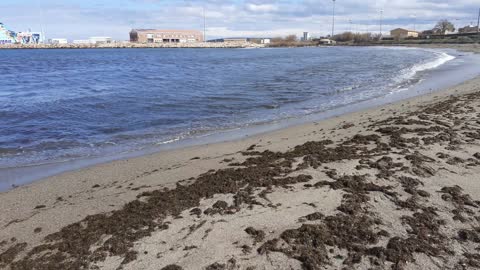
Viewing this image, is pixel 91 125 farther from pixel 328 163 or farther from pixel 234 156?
pixel 328 163

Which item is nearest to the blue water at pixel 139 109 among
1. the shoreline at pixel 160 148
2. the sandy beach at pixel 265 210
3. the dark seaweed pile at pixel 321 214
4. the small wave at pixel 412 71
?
the shoreline at pixel 160 148

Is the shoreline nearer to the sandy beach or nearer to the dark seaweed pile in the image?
the sandy beach

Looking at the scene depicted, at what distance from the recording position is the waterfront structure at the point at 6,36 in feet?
538

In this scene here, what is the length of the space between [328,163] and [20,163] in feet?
21.9

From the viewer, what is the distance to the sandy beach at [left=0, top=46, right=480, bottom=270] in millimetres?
4090

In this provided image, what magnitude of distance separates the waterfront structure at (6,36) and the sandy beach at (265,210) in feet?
617

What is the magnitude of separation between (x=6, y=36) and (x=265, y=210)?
194175 mm

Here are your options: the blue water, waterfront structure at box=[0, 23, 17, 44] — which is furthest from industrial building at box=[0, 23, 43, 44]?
the blue water

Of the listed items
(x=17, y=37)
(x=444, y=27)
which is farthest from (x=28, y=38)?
(x=444, y=27)

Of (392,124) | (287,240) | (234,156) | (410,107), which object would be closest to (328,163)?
(234,156)

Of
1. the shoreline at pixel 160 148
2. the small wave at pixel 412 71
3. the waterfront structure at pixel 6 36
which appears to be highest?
the waterfront structure at pixel 6 36

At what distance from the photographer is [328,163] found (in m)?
6.99

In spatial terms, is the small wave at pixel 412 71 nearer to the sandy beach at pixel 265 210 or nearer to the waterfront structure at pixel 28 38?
the sandy beach at pixel 265 210

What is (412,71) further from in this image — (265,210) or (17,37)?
(17,37)
